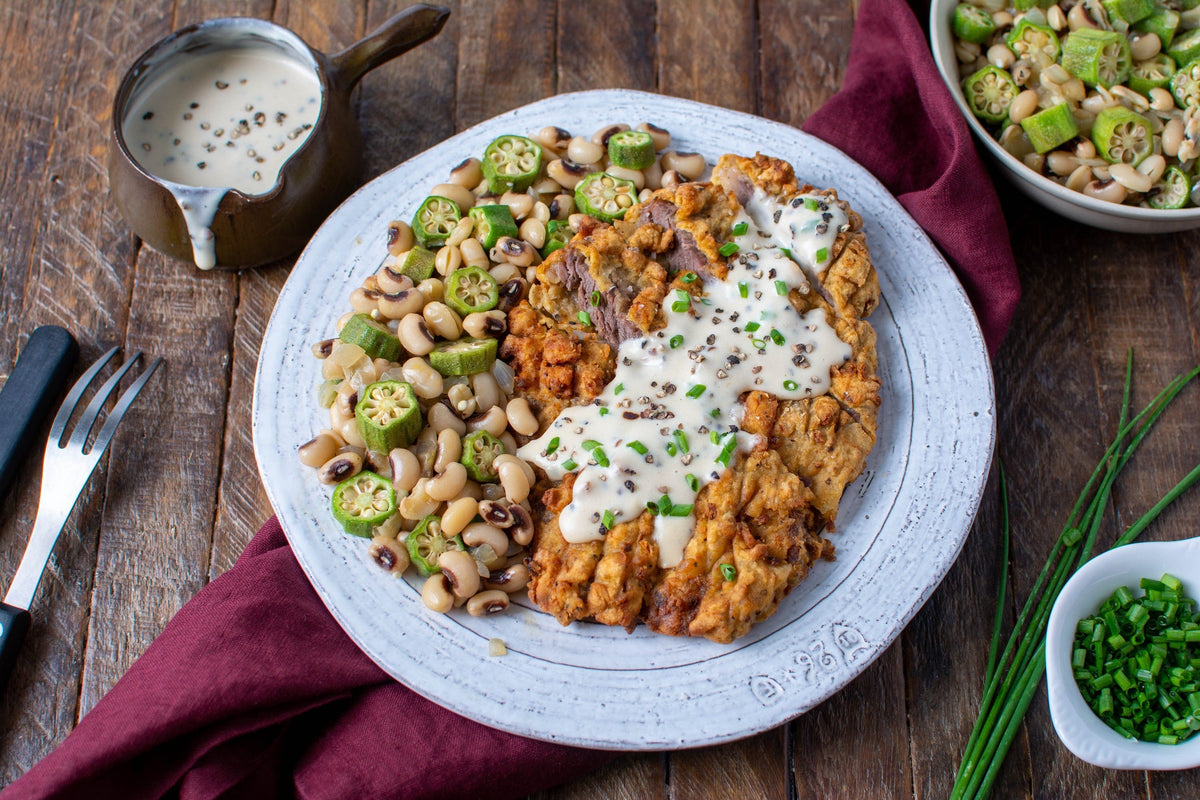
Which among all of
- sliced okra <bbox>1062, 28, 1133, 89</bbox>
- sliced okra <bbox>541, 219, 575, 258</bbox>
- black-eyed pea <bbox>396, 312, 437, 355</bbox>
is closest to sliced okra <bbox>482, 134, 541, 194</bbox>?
sliced okra <bbox>541, 219, 575, 258</bbox>

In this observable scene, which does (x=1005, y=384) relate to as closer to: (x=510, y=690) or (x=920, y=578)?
(x=920, y=578)

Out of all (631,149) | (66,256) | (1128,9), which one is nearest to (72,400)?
(66,256)

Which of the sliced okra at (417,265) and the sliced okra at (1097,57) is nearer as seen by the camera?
the sliced okra at (417,265)

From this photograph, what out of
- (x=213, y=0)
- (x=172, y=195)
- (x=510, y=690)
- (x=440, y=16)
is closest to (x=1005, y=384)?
(x=510, y=690)

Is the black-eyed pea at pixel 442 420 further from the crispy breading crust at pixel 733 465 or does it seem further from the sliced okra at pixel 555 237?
the sliced okra at pixel 555 237

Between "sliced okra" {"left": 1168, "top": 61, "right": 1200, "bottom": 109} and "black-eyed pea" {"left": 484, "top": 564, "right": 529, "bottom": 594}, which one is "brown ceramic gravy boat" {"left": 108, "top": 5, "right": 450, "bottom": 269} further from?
"sliced okra" {"left": 1168, "top": 61, "right": 1200, "bottom": 109}

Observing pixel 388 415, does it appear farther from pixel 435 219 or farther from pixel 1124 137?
pixel 1124 137

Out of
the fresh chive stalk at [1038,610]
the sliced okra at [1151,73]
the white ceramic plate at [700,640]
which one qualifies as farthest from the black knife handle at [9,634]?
the sliced okra at [1151,73]
